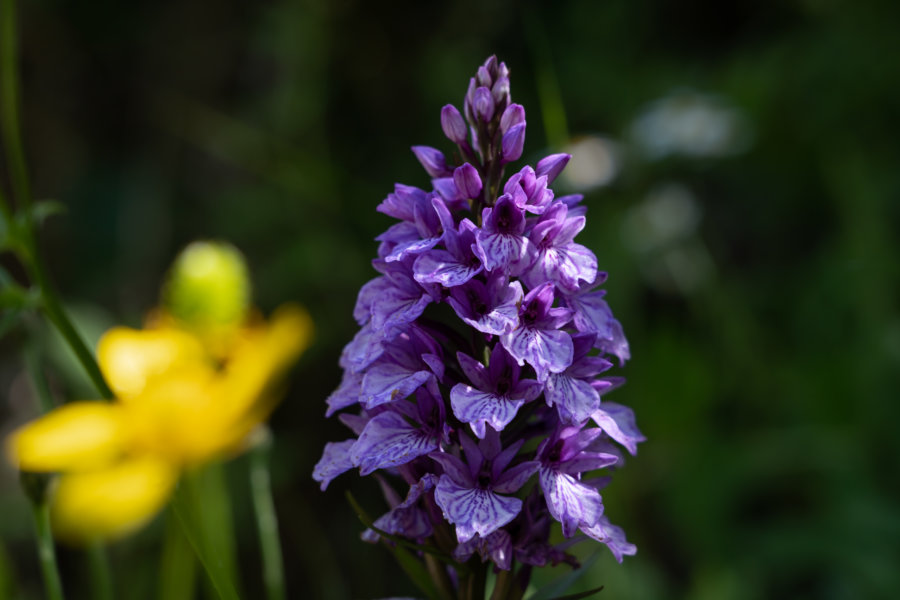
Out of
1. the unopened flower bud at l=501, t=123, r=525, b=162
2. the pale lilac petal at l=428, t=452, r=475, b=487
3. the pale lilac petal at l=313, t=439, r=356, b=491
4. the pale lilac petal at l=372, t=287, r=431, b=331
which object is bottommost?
the pale lilac petal at l=428, t=452, r=475, b=487

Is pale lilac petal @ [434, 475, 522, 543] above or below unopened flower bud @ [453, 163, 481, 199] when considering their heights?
below

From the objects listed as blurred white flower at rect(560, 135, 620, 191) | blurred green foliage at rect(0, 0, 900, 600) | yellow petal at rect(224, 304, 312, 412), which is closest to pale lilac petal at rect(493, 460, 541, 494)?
yellow petal at rect(224, 304, 312, 412)

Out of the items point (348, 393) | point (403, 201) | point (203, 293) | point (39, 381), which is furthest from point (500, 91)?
point (203, 293)

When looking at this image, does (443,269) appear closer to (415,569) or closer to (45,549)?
(415,569)

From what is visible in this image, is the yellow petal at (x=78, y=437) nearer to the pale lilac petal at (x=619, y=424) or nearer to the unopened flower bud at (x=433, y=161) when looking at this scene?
the unopened flower bud at (x=433, y=161)

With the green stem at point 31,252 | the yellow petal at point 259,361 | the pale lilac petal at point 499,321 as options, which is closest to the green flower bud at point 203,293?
the yellow petal at point 259,361

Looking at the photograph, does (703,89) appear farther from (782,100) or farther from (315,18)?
(315,18)

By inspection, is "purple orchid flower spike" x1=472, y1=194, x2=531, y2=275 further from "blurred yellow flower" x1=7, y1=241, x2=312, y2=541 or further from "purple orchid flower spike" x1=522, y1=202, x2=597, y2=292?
"blurred yellow flower" x1=7, y1=241, x2=312, y2=541
